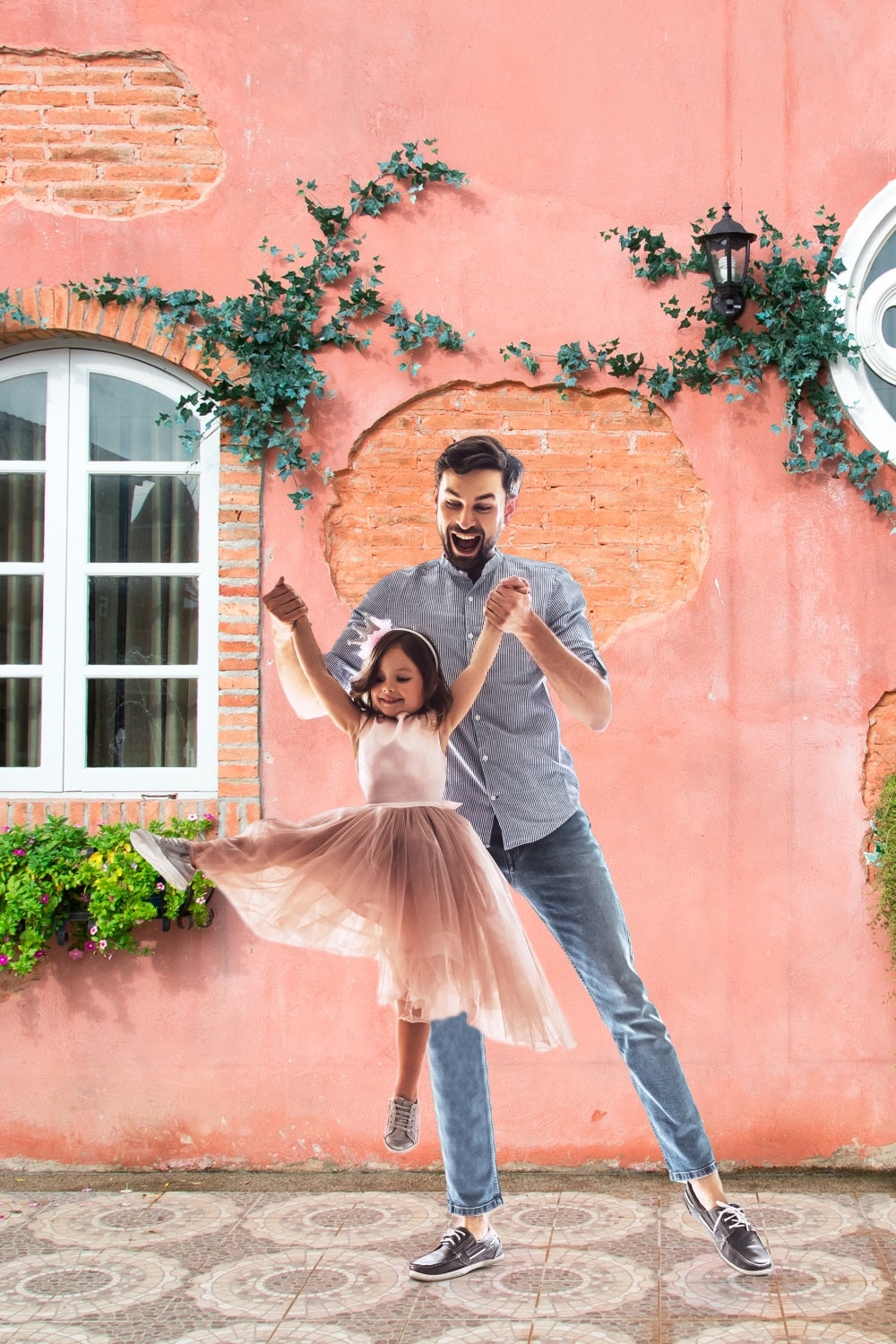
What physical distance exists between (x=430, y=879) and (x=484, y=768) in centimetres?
51

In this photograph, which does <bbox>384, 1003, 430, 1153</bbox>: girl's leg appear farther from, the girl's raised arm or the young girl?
the girl's raised arm

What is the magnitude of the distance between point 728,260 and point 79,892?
349 cm

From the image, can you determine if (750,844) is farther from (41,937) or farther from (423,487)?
(41,937)

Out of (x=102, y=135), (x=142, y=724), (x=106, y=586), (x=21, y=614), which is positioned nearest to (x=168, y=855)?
(x=142, y=724)

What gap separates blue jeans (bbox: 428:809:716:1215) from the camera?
3830mm

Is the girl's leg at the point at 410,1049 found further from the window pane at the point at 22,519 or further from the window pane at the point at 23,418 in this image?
the window pane at the point at 23,418

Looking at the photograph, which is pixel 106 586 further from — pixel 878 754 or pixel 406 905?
pixel 878 754

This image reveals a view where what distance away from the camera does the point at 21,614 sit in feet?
15.5

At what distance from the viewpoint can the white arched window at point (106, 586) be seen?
4.66 m

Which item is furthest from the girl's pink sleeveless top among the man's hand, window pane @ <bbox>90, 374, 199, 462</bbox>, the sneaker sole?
window pane @ <bbox>90, 374, 199, 462</bbox>

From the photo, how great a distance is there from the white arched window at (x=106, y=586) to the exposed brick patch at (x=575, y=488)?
25.3 inches

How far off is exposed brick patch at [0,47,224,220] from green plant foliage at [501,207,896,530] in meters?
1.52

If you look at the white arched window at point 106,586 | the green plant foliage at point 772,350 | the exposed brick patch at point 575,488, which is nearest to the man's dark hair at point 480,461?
the exposed brick patch at point 575,488

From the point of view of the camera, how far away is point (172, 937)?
179 inches
